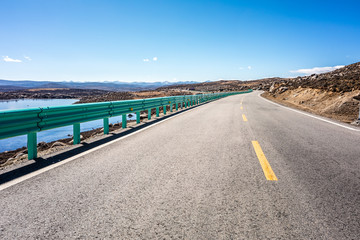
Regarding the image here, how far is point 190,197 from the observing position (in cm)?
268

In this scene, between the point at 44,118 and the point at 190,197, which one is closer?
the point at 190,197

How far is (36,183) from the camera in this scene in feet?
10.5

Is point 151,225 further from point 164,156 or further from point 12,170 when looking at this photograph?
point 12,170

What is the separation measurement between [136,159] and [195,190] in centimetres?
177

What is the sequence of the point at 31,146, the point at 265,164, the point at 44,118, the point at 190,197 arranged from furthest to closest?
the point at 44,118 < the point at 31,146 < the point at 265,164 < the point at 190,197

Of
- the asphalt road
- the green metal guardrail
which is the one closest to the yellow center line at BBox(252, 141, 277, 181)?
the asphalt road

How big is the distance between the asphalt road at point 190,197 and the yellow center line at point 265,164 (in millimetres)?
70

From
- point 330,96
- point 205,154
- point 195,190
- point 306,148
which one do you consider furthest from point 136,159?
point 330,96

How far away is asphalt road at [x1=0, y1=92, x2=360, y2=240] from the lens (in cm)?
206

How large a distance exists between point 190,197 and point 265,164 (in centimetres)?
186

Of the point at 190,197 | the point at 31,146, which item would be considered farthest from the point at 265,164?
the point at 31,146

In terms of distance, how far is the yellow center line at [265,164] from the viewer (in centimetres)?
330

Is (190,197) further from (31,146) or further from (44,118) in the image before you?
(44,118)

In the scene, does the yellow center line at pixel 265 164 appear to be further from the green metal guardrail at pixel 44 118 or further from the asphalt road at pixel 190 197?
the green metal guardrail at pixel 44 118
